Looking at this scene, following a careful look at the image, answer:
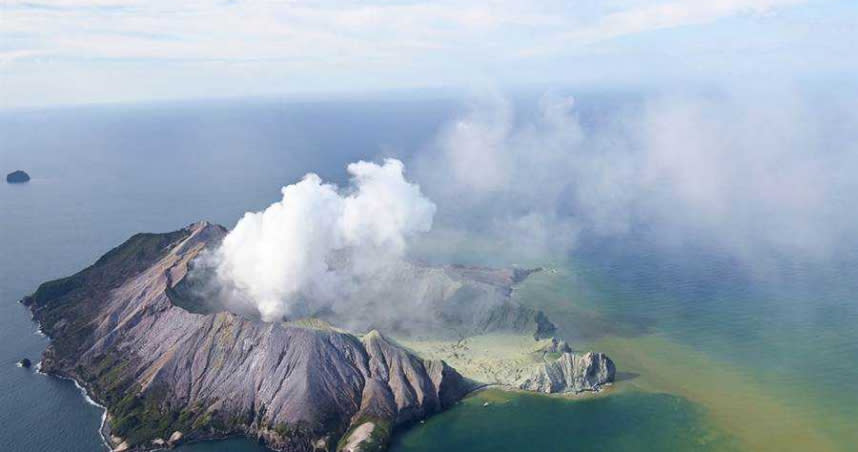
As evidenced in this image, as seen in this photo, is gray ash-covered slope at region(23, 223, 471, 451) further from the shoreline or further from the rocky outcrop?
the rocky outcrop

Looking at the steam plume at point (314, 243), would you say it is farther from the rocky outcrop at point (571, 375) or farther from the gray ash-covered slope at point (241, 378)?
the rocky outcrop at point (571, 375)

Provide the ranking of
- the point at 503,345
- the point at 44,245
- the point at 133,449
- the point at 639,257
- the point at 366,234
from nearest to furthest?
the point at 133,449, the point at 503,345, the point at 366,234, the point at 639,257, the point at 44,245

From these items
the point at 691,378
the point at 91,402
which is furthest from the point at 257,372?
the point at 691,378

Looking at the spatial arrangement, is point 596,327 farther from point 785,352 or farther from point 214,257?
point 214,257

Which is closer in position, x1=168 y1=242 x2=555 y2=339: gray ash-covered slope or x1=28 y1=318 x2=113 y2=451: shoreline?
x1=28 y1=318 x2=113 y2=451: shoreline

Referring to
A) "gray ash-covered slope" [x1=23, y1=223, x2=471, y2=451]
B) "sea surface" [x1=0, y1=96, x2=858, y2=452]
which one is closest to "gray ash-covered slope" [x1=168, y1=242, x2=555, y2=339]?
"gray ash-covered slope" [x1=23, y1=223, x2=471, y2=451]

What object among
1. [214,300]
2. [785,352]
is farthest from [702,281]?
[214,300]
